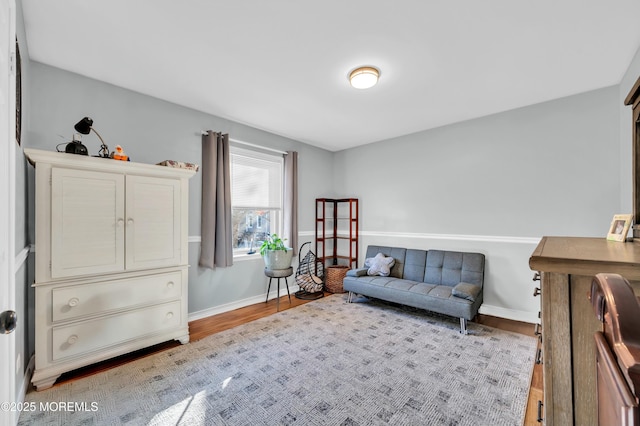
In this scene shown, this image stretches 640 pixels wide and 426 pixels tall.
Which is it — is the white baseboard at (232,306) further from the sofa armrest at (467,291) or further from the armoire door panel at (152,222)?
the sofa armrest at (467,291)

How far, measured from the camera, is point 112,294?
7.25 ft

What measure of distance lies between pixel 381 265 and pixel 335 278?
83cm

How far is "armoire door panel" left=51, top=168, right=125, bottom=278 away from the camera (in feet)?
6.51

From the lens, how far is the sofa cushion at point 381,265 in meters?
3.83

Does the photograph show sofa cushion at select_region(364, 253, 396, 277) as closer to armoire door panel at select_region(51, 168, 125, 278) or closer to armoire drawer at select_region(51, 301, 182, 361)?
armoire drawer at select_region(51, 301, 182, 361)

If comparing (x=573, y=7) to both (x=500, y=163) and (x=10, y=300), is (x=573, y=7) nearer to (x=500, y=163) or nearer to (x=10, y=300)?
(x=500, y=163)

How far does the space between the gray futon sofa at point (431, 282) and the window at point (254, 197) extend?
1461 millimetres

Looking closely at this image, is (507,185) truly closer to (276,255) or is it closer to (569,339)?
(276,255)

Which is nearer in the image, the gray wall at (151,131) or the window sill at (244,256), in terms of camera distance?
the gray wall at (151,131)

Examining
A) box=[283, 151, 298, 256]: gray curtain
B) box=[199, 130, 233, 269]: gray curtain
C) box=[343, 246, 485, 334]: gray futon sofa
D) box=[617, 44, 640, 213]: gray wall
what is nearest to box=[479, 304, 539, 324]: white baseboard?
box=[343, 246, 485, 334]: gray futon sofa

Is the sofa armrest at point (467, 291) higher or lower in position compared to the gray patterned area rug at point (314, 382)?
higher

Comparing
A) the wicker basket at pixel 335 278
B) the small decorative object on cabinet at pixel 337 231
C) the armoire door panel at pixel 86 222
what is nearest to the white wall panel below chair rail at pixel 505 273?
the armoire door panel at pixel 86 222

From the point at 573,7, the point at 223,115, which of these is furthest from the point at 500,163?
the point at 223,115

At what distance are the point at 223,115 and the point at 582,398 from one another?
3699 mm
